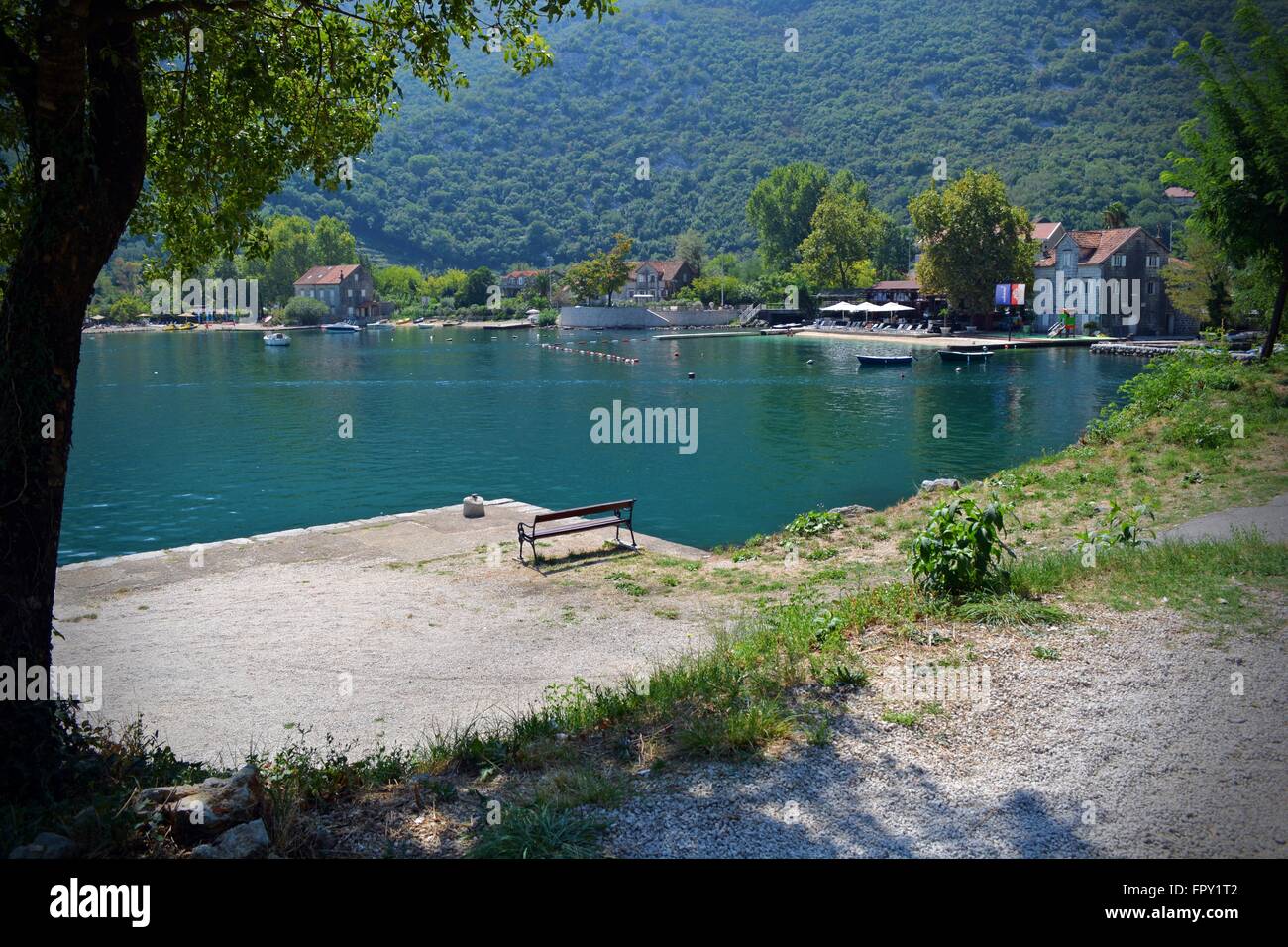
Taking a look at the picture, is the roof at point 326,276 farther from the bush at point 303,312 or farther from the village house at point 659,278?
the village house at point 659,278

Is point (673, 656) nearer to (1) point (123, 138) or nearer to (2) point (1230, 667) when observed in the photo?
(2) point (1230, 667)

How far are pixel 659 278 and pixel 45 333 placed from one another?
153 m

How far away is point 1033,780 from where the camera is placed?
18.3ft

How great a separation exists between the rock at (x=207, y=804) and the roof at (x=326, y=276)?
531 ft

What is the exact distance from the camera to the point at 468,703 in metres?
8.88

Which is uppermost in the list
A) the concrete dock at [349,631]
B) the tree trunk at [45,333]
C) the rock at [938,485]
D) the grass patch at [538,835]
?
the tree trunk at [45,333]

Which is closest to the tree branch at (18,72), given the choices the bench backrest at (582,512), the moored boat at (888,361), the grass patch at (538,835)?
the grass patch at (538,835)

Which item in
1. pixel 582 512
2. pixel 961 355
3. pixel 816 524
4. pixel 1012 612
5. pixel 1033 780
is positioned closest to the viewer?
pixel 1033 780

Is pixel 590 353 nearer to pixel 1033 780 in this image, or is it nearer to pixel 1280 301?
pixel 1280 301

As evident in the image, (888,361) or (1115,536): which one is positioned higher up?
(888,361)

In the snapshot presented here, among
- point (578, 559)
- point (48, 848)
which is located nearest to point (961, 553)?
point (48, 848)

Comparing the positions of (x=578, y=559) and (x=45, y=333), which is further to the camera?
(x=578, y=559)

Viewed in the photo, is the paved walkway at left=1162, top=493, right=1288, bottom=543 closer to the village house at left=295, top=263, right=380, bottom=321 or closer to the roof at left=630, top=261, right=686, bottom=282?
the roof at left=630, top=261, right=686, bottom=282

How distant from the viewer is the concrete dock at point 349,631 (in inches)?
346
